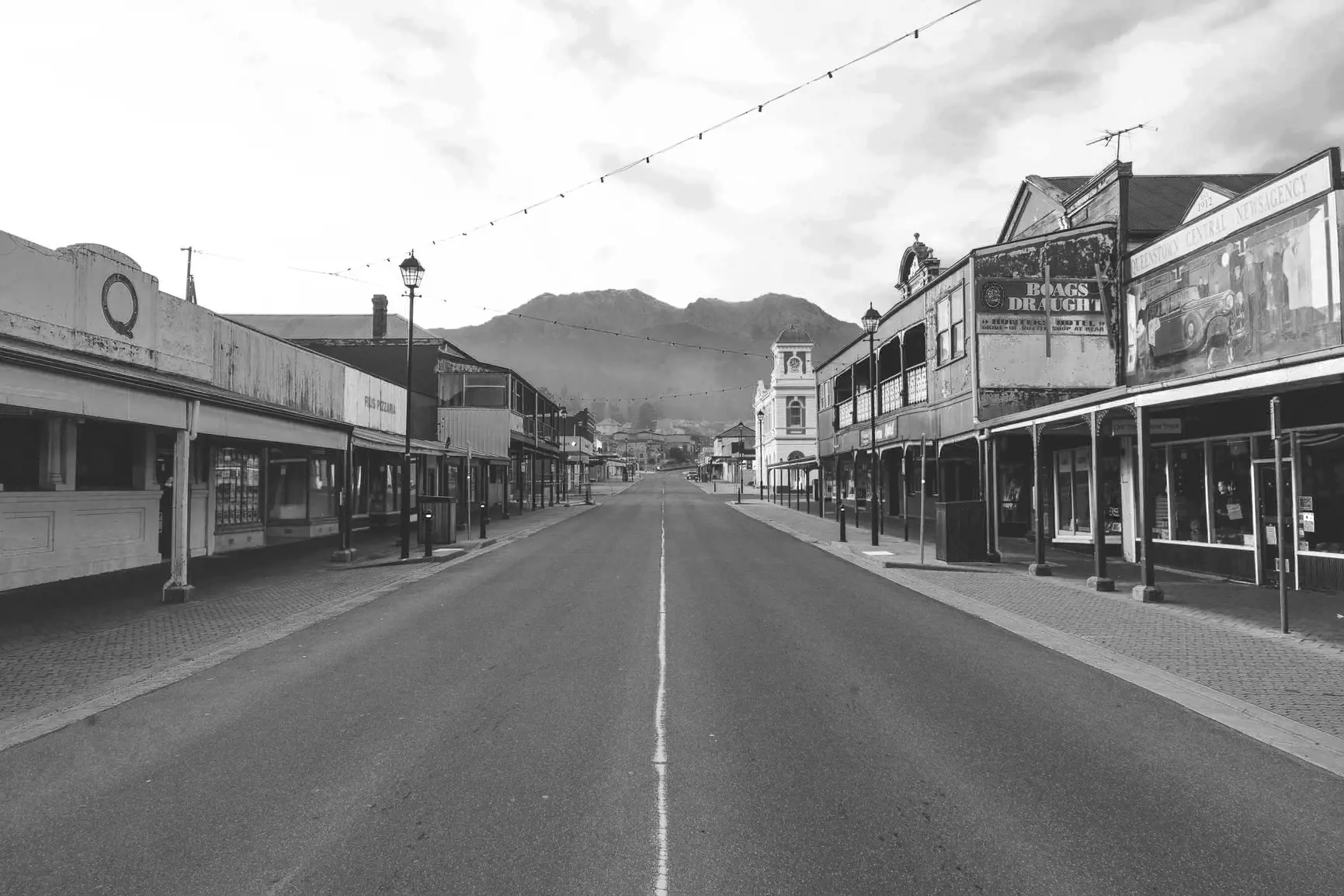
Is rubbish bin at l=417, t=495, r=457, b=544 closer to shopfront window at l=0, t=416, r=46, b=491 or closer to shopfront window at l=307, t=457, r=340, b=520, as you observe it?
shopfront window at l=307, t=457, r=340, b=520

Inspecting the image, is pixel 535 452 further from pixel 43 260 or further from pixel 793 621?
pixel 793 621

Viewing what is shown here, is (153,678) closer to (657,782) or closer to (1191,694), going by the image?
(657,782)

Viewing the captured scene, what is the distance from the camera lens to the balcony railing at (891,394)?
24625 millimetres

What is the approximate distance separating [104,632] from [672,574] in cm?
846

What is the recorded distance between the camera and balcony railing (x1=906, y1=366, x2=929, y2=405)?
842 inches

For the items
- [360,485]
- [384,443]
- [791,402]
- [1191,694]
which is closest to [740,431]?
[791,402]

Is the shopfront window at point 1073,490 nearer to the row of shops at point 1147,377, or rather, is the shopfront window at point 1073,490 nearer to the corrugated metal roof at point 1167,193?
the row of shops at point 1147,377

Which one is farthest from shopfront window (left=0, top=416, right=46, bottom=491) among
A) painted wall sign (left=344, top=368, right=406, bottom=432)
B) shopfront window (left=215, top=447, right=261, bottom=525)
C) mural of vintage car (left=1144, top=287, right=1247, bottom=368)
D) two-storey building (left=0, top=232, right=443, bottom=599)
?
mural of vintage car (left=1144, top=287, right=1247, bottom=368)

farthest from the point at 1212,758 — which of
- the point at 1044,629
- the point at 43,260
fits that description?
the point at 43,260

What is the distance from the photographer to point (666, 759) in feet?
15.7

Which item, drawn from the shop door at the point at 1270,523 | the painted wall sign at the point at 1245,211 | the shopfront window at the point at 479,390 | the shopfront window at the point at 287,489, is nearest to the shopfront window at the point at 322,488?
the shopfront window at the point at 287,489

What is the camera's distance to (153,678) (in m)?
6.95

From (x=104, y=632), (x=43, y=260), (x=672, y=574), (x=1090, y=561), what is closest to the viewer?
(x=104, y=632)

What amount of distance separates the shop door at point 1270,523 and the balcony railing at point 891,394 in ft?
42.2
